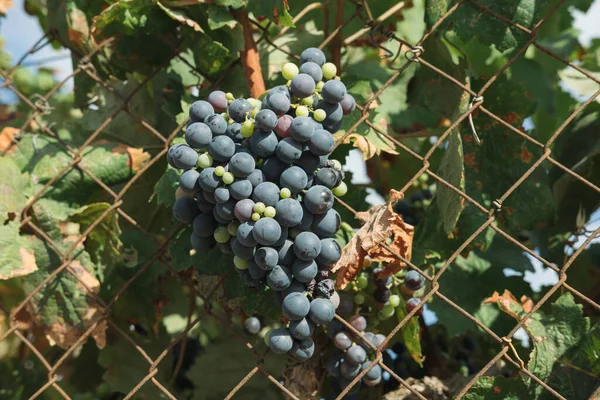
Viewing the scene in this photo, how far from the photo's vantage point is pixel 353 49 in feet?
6.74

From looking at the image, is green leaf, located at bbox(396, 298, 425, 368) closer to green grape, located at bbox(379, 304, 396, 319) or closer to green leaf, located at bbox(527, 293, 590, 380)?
green grape, located at bbox(379, 304, 396, 319)

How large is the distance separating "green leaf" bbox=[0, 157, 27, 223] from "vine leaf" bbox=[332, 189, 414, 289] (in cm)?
69

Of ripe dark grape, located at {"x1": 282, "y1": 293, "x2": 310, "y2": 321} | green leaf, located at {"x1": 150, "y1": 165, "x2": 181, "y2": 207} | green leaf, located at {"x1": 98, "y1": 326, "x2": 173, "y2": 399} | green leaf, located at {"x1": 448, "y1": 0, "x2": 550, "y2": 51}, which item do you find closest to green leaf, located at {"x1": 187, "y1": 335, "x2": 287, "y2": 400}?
green leaf, located at {"x1": 98, "y1": 326, "x2": 173, "y2": 399}

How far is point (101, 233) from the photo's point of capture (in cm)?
156

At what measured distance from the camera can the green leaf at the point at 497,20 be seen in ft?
4.61

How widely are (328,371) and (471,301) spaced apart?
16.5 inches

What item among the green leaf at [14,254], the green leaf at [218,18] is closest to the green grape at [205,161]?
the green leaf at [218,18]

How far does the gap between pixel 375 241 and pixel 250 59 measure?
1.59 ft

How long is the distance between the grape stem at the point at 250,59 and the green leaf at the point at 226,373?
726 mm

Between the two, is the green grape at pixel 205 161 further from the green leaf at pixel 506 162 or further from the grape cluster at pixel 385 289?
the green leaf at pixel 506 162

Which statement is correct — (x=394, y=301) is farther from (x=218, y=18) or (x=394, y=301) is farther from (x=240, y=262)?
(x=218, y=18)

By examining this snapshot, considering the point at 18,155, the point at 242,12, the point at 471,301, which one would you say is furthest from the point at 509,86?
the point at 18,155

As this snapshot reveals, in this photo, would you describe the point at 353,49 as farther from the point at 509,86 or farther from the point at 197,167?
the point at 197,167

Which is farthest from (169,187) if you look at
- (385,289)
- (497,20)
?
(497,20)
